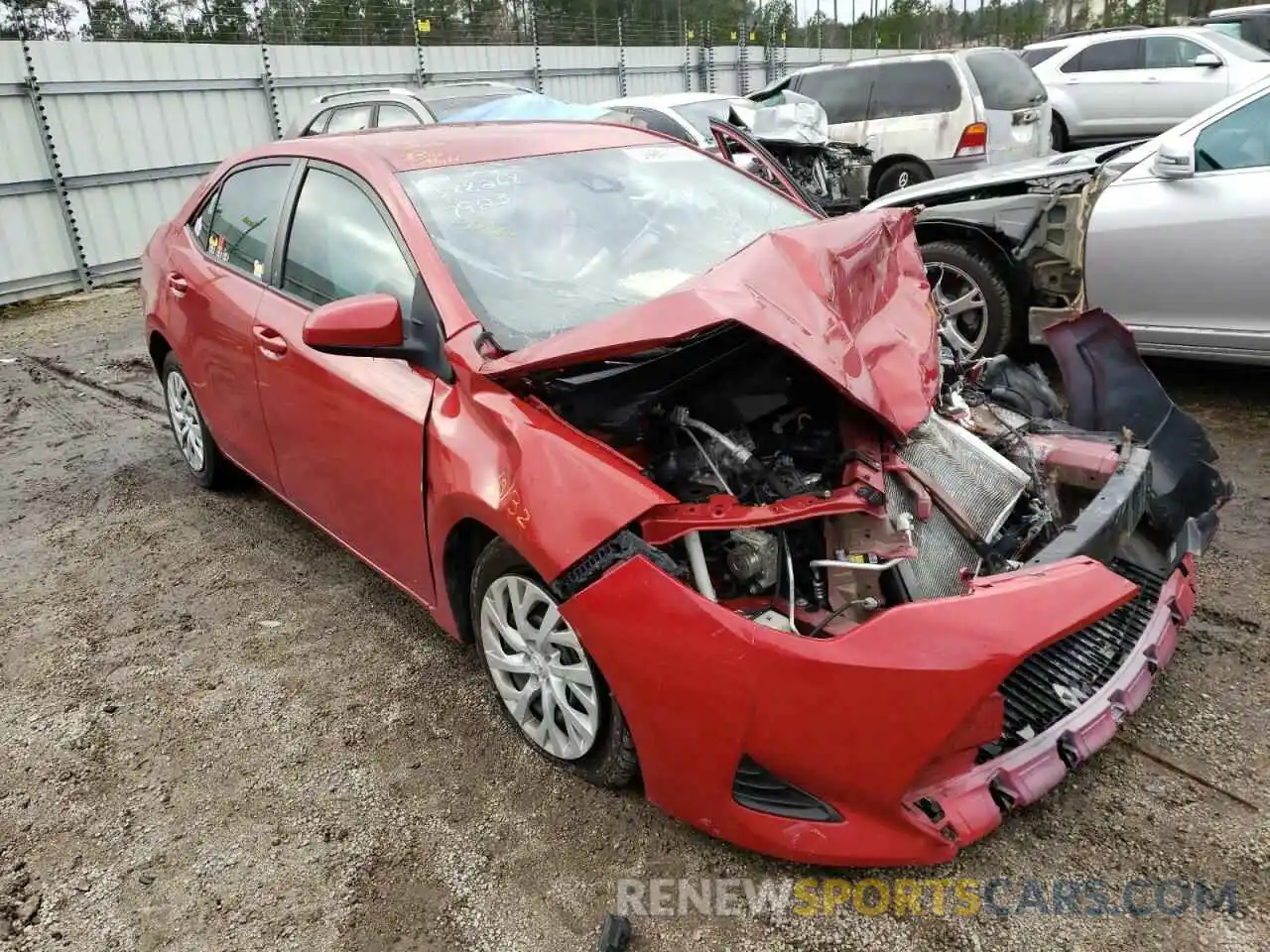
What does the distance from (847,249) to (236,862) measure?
7.49 ft

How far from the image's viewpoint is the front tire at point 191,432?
435 centimetres

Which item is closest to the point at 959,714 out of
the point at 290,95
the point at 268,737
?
the point at 268,737

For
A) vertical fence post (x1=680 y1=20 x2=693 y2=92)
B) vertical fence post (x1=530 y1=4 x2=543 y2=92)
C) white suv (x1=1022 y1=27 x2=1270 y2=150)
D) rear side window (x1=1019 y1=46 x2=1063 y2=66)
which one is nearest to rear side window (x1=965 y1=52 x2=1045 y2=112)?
white suv (x1=1022 y1=27 x2=1270 y2=150)

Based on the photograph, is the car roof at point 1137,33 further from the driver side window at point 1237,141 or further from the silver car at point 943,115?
the driver side window at point 1237,141

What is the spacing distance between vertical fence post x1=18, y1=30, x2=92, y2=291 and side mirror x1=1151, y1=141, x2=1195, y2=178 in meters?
10.5

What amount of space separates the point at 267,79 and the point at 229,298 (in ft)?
33.5

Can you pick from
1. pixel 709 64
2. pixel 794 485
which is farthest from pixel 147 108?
pixel 709 64

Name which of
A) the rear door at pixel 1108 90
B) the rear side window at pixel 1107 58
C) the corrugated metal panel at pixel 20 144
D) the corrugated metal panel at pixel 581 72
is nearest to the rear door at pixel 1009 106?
the rear door at pixel 1108 90

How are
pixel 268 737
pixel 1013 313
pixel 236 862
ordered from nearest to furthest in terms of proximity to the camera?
pixel 236 862 → pixel 268 737 → pixel 1013 313

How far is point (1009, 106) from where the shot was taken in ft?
31.6

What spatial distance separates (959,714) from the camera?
72.9 inches

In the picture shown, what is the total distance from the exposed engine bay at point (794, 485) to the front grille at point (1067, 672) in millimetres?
254

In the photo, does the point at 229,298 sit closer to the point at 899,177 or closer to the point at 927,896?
the point at 927,896

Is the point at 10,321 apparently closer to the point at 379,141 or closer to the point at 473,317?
the point at 379,141
